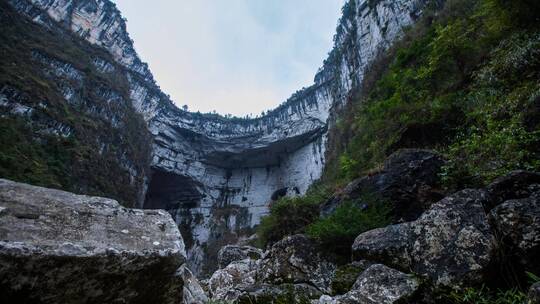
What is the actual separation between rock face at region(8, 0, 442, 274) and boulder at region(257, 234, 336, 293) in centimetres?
2817

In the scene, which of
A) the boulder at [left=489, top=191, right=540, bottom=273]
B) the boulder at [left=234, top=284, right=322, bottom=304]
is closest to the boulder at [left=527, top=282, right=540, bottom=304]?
the boulder at [left=489, top=191, right=540, bottom=273]

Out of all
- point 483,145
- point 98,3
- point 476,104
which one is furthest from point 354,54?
point 98,3

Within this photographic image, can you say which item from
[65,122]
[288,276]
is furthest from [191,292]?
[65,122]

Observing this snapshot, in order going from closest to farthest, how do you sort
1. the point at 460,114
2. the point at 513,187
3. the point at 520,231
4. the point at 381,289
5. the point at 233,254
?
the point at 520,231 → the point at 381,289 → the point at 513,187 → the point at 460,114 → the point at 233,254

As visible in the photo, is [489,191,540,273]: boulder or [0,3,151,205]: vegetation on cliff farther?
[0,3,151,205]: vegetation on cliff

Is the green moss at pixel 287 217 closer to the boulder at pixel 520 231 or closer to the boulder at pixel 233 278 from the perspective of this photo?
the boulder at pixel 233 278

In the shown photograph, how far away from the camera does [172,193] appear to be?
3975cm

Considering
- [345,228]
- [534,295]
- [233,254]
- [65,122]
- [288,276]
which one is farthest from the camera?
[65,122]

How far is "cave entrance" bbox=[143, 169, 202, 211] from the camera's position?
127 ft

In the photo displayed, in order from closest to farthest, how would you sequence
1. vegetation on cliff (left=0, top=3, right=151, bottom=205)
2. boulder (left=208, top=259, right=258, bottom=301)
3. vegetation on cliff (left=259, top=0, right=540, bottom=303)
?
vegetation on cliff (left=259, top=0, right=540, bottom=303)
boulder (left=208, top=259, right=258, bottom=301)
vegetation on cliff (left=0, top=3, right=151, bottom=205)

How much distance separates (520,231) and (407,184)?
384cm

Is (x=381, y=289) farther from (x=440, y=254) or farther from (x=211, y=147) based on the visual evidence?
(x=211, y=147)

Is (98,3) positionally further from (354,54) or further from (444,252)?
(444,252)

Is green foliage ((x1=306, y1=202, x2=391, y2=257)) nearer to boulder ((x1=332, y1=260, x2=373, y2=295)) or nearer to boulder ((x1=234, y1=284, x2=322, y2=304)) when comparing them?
boulder ((x1=234, y1=284, x2=322, y2=304))
